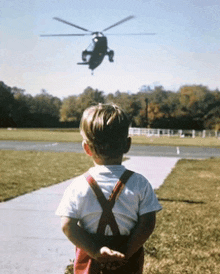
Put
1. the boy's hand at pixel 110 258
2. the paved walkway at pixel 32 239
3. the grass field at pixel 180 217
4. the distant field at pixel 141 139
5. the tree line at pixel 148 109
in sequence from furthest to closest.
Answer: the tree line at pixel 148 109 < the distant field at pixel 141 139 < the grass field at pixel 180 217 < the paved walkway at pixel 32 239 < the boy's hand at pixel 110 258

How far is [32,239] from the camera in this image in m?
4.66

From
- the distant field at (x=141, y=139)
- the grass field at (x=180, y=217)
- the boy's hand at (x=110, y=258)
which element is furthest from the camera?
the distant field at (x=141, y=139)

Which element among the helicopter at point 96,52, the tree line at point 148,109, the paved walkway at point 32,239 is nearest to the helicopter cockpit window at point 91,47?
the helicopter at point 96,52

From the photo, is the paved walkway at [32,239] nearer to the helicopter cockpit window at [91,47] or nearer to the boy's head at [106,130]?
the boy's head at [106,130]

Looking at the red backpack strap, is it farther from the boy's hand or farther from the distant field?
the distant field

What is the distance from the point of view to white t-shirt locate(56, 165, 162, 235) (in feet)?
6.05

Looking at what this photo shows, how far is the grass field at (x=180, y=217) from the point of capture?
405 cm

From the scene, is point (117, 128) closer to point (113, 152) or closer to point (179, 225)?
point (113, 152)

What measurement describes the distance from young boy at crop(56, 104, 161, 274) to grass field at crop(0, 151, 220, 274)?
2070mm

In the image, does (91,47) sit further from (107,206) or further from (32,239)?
(107,206)

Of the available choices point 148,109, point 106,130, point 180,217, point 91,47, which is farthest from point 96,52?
point 148,109

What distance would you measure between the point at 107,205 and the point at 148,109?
74402mm

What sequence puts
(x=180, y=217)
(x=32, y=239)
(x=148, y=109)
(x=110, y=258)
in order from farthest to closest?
(x=148, y=109)
(x=180, y=217)
(x=32, y=239)
(x=110, y=258)

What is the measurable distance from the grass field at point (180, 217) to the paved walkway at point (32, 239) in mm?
852
